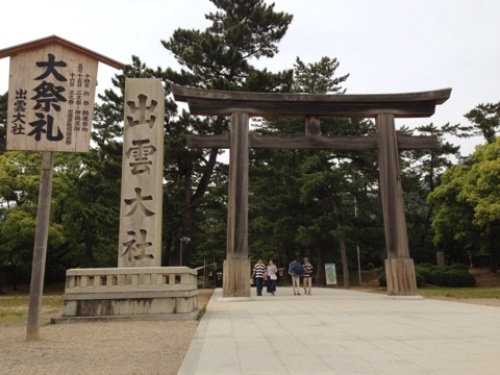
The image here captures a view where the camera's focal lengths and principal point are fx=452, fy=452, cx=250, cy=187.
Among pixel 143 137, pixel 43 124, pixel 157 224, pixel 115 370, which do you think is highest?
pixel 143 137

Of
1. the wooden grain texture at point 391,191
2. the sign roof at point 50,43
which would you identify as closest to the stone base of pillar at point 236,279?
the wooden grain texture at point 391,191

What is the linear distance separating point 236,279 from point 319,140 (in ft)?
18.8

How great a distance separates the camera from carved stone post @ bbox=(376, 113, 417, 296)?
15.0m

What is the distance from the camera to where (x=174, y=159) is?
878 inches

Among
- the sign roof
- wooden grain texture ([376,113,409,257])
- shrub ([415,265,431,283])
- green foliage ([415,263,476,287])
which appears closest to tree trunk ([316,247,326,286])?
green foliage ([415,263,476,287])

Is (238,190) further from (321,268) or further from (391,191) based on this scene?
(321,268)

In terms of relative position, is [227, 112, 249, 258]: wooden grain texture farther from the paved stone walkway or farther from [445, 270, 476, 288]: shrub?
[445, 270, 476, 288]: shrub

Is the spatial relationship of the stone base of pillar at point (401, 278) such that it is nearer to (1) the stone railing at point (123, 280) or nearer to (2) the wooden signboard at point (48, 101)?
(1) the stone railing at point (123, 280)

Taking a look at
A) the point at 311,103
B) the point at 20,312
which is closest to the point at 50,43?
the point at 20,312

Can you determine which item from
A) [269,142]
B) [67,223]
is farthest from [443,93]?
[67,223]

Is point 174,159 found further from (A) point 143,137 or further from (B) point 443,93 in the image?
(B) point 443,93

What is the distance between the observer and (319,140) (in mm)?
16172

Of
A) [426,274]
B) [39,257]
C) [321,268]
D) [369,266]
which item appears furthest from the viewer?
[369,266]

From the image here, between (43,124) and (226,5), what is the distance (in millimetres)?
19036
